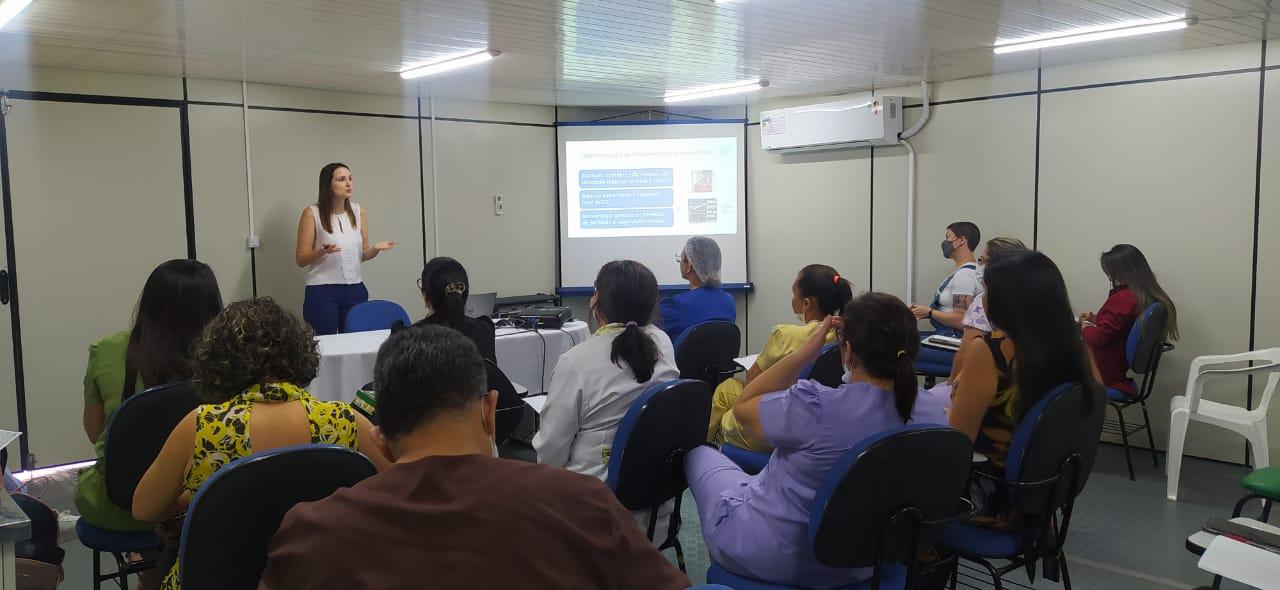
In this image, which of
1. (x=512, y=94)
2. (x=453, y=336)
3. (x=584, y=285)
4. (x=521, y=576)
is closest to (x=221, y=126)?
(x=512, y=94)

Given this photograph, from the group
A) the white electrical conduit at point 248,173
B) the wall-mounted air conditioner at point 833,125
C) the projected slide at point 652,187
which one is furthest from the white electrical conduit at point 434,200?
the wall-mounted air conditioner at point 833,125

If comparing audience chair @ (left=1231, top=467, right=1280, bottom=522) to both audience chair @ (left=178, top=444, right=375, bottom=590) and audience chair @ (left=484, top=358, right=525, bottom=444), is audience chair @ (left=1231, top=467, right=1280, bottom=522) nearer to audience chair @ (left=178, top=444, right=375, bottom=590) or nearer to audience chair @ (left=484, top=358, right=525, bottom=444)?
audience chair @ (left=484, top=358, right=525, bottom=444)

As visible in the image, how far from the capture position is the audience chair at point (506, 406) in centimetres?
352

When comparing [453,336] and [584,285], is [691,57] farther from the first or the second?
[453,336]

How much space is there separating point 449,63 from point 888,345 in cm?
390

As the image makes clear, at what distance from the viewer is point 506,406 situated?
3613 mm

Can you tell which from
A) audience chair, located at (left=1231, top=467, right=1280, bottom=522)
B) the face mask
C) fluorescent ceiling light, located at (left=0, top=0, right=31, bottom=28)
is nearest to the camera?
audience chair, located at (left=1231, top=467, right=1280, bottom=522)

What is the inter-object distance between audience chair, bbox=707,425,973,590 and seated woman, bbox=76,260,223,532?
71.8 inches

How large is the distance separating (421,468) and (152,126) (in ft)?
17.4

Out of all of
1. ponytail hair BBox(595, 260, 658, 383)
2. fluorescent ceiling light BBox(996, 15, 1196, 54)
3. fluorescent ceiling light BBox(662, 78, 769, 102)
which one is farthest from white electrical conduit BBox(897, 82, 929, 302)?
ponytail hair BBox(595, 260, 658, 383)

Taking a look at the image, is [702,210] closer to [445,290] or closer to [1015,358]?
[445,290]

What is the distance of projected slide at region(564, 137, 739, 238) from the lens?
7.41 metres

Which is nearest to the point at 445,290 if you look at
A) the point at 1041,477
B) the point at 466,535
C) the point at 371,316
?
the point at 371,316

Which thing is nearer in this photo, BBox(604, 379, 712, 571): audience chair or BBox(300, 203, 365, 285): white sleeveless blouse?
BBox(604, 379, 712, 571): audience chair
